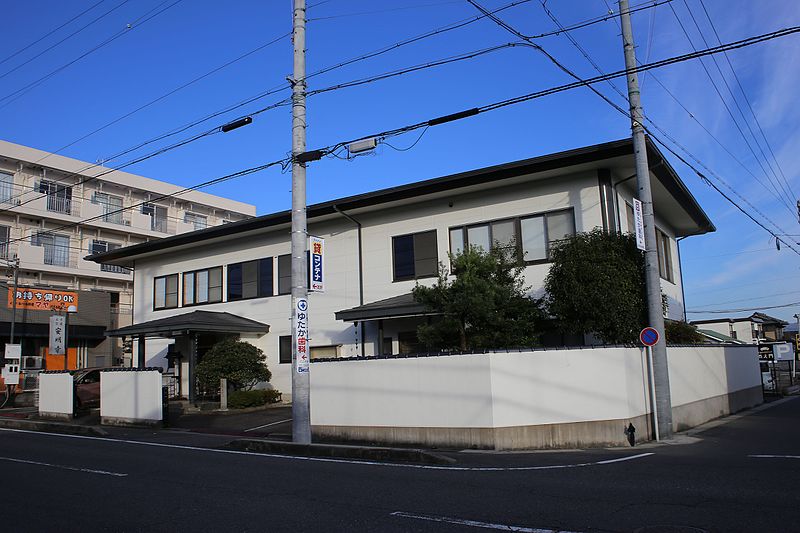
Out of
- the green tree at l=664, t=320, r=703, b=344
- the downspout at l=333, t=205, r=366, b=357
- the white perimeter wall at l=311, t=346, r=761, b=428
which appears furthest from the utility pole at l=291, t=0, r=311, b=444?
the green tree at l=664, t=320, r=703, b=344

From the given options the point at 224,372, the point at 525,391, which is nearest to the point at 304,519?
the point at 525,391

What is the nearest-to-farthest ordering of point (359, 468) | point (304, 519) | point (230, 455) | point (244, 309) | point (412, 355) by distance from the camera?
point (304, 519)
point (359, 468)
point (230, 455)
point (412, 355)
point (244, 309)

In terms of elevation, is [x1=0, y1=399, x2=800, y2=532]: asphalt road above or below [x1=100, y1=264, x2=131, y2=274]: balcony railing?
below

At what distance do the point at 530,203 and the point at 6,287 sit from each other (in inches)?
1215

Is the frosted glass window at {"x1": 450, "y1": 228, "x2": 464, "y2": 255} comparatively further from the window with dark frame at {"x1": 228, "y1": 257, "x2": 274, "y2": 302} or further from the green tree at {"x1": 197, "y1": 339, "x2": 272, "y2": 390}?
the green tree at {"x1": 197, "y1": 339, "x2": 272, "y2": 390}

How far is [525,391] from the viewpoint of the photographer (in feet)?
40.7

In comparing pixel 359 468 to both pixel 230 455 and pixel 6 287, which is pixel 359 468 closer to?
pixel 230 455

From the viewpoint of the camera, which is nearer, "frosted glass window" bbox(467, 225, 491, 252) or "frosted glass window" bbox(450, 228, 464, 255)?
"frosted glass window" bbox(467, 225, 491, 252)

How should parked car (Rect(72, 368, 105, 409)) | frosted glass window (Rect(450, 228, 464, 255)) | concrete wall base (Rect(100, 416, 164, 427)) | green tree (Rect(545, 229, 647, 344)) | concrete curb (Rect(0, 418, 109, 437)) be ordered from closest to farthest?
green tree (Rect(545, 229, 647, 344))
concrete curb (Rect(0, 418, 109, 437))
concrete wall base (Rect(100, 416, 164, 427))
frosted glass window (Rect(450, 228, 464, 255))
parked car (Rect(72, 368, 105, 409))

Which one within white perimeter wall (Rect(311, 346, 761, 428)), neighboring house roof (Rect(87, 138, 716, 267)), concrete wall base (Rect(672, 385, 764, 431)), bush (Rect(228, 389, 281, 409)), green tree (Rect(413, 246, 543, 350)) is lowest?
concrete wall base (Rect(672, 385, 764, 431))

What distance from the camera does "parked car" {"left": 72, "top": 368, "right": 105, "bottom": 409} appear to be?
2292cm

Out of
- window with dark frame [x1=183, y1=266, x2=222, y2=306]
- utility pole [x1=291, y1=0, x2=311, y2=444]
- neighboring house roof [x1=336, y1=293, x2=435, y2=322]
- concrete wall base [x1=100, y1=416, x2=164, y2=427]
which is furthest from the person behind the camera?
window with dark frame [x1=183, y1=266, x2=222, y2=306]

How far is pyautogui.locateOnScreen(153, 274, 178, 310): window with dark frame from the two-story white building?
49 millimetres

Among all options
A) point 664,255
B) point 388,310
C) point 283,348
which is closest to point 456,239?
point 388,310
